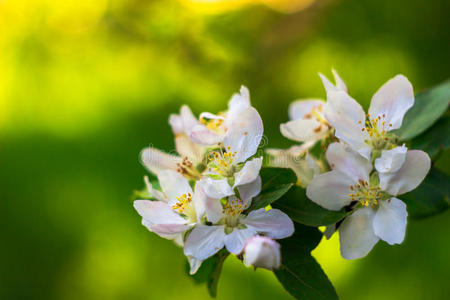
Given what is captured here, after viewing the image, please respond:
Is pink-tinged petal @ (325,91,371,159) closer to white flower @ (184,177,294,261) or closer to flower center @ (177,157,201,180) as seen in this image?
white flower @ (184,177,294,261)

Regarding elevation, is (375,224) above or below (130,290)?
above

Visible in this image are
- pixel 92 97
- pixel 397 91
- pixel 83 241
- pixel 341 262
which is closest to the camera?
pixel 397 91

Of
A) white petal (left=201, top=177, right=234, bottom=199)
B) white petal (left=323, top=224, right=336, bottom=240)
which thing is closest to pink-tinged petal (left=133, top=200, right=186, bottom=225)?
white petal (left=201, top=177, right=234, bottom=199)

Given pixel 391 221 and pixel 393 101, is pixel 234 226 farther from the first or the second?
pixel 393 101

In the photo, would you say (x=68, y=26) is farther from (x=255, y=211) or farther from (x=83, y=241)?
(x=255, y=211)

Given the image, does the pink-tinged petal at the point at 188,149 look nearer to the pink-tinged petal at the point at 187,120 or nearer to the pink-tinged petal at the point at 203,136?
the pink-tinged petal at the point at 187,120

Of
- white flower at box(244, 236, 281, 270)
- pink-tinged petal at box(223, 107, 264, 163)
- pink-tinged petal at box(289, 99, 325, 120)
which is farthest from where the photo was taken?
pink-tinged petal at box(289, 99, 325, 120)

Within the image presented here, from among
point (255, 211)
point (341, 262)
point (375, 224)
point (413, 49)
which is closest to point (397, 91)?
point (375, 224)
